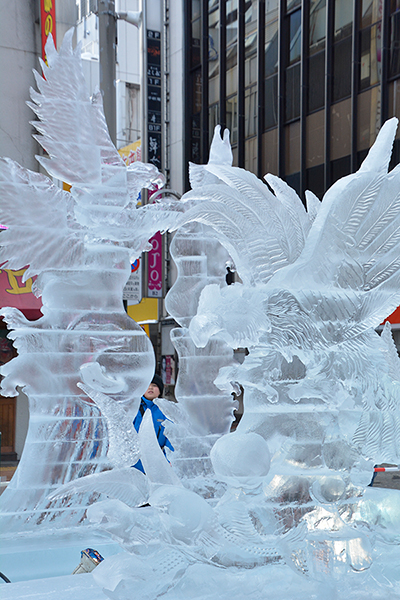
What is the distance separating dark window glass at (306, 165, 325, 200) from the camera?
983 centimetres

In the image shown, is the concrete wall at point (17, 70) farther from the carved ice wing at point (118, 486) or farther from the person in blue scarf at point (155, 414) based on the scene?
the carved ice wing at point (118, 486)

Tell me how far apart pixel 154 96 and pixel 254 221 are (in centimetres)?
915

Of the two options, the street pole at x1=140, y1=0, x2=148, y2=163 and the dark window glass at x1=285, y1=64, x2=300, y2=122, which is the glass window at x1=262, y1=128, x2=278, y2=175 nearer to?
the dark window glass at x1=285, y1=64, x2=300, y2=122

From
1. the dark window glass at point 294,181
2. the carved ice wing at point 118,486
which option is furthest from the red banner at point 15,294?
the carved ice wing at point 118,486

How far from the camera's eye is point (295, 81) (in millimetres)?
10367

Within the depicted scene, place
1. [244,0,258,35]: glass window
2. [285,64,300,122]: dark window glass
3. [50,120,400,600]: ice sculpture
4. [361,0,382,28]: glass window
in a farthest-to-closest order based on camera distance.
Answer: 1. [244,0,258,35]: glass window
2. [285,64,300,122]: dark window glass
3. [361,0,382,28]: glass window
4. [50,120,400,600]: ice sculpture

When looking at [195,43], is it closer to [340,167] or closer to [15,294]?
[340,167]

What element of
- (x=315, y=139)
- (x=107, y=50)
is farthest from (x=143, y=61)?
(x=107, y=50)

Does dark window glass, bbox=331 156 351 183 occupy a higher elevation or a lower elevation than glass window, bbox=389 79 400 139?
lower

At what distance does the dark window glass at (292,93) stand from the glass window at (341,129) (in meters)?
0.85

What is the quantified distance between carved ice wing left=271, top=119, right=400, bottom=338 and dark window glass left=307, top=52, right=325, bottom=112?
7.66 metres

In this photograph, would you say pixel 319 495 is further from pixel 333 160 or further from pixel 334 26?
pixel 334 26

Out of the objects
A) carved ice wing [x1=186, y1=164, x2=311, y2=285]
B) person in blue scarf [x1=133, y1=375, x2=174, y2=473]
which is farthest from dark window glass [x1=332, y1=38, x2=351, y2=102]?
carved ice wing [x1=186, y1=164, x2=311, y2=285]

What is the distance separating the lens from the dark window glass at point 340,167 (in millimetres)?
9438
